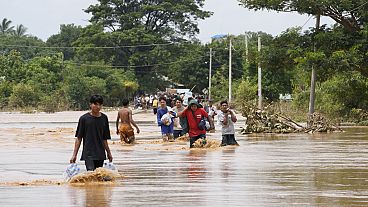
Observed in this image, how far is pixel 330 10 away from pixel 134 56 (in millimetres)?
53725

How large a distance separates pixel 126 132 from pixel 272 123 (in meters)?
8.50

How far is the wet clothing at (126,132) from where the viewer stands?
25.0m

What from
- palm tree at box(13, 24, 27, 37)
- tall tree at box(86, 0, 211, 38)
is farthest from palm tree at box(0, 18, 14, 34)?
tall tree at box(86, 0, 211, 38)

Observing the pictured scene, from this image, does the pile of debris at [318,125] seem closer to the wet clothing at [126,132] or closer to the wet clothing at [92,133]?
the wet clothing at [126,132]

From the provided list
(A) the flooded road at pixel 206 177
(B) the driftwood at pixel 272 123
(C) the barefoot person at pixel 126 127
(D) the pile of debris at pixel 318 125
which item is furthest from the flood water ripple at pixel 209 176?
(D) the pile of debris at pixel 318 125

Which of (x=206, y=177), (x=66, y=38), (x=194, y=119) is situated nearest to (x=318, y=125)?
(x=194, y=119)

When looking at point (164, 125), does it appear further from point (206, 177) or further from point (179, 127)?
point (206, 177)

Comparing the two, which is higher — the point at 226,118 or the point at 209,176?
the point at 226,118

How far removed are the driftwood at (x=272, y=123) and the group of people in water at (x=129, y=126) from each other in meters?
1.52

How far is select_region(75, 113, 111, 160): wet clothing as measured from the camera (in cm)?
1316

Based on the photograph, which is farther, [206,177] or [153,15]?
[153,15]

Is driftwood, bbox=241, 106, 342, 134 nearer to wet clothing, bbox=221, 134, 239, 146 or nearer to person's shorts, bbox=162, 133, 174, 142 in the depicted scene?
person's shorts, bbox=162, 133, 174, 142

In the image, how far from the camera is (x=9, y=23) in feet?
489

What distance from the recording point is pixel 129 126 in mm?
25047
